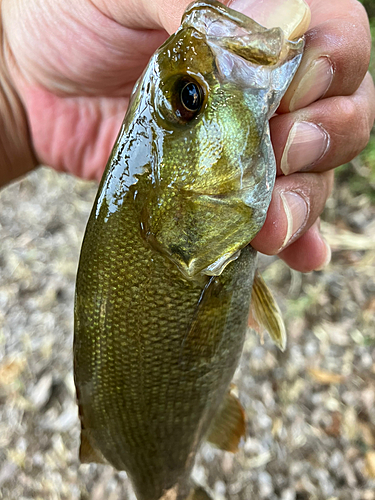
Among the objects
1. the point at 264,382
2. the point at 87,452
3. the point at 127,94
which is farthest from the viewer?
the point at 264,382

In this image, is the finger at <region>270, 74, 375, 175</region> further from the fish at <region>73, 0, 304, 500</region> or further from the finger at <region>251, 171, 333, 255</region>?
the fish at <region>73, 0, 304, 500</region>

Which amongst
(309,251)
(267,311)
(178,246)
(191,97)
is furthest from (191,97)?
(309,251)

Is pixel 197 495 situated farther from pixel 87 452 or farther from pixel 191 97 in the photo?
pixel 191 97

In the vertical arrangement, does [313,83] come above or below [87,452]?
above

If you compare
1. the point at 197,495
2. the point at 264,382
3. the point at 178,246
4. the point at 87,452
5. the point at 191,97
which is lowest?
the point at 264,382

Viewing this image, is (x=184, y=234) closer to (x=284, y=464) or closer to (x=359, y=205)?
(x=284, y=464)

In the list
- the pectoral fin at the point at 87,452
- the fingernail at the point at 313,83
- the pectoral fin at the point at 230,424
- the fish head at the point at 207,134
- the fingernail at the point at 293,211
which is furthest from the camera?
the pectoral fin at the point at 230,424

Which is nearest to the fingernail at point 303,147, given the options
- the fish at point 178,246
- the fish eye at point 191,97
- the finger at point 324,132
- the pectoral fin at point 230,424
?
the finger at point 324,132

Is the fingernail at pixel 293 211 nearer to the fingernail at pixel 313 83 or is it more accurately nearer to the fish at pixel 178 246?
the fish at pixel 178 246
